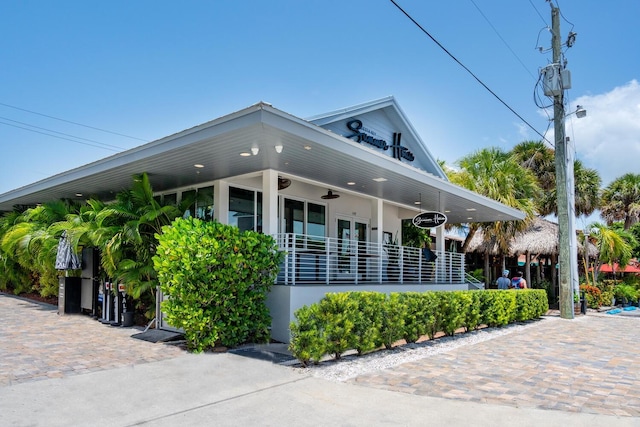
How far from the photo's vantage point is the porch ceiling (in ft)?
25.9

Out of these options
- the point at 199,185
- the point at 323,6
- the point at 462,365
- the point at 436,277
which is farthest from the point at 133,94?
the point at 462,365

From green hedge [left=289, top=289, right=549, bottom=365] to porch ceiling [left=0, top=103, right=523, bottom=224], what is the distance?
9.36ft

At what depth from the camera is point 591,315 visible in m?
17.5

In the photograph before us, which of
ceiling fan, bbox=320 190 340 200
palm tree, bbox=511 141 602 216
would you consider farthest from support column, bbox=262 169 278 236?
palm tree, bbox=511 141 602 216

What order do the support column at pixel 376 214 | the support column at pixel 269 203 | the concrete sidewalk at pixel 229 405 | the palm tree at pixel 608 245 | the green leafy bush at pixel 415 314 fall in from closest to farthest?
the concrete sidewalk at pixel 229 405 < the green leafy bush at pixel 415 314 < the support column at pixel 269 203 < the support column at pixel 376 214 < the palm tree at pixel 608 245

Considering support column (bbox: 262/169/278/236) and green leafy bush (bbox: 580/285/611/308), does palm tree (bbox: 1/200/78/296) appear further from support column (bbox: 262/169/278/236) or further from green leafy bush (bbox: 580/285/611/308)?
green leafy bush (bbox: 580/285/611/308)

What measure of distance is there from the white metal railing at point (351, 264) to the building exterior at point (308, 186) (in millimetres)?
44

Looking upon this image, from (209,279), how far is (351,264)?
481cm

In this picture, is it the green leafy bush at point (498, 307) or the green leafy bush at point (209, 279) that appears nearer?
the green leafy bush at point (209, 279)

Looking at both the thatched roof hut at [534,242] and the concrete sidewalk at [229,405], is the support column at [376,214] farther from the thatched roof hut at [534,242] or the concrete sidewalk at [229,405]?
the thatched roof hut at [534,242]

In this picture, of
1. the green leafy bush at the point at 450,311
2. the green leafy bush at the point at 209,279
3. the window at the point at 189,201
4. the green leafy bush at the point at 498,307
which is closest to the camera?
the green leafy bush at the point at 209,279

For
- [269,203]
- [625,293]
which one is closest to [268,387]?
[269,203]

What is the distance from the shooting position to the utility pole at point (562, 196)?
15.9 m

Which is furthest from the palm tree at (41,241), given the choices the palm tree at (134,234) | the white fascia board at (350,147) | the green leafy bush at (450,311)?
the green leafy bush at (450,311)
